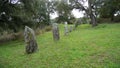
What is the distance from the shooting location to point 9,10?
58.9 ft

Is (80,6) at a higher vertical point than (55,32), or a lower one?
higher

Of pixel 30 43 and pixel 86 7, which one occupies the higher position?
pixel 86 7

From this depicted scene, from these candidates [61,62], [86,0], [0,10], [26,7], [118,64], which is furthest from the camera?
[86,0]

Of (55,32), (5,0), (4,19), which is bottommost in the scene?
(55,32)

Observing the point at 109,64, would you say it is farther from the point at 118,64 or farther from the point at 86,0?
the point at 86,0

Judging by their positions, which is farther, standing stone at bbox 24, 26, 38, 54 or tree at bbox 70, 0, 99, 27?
tree at bbox 70, 0, 99, 27

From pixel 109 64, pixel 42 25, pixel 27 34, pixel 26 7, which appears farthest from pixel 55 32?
pixel 42 25

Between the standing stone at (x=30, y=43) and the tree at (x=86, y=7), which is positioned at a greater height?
the tree at (x=86, y=7)

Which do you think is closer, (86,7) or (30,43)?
(30,43)

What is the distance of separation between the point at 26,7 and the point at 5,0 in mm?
2229

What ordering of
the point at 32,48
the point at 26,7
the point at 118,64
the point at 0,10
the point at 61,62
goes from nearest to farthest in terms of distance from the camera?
the point at 118,64 < the point at 61,62 < the point at 32,48 < the point at 0,10 < the point at 26,7

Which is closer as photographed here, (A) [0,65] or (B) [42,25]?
(A) [0,65]

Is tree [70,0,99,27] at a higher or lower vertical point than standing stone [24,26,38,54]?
higher

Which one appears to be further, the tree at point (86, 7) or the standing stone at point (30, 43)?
the tree at point (86, 7)
